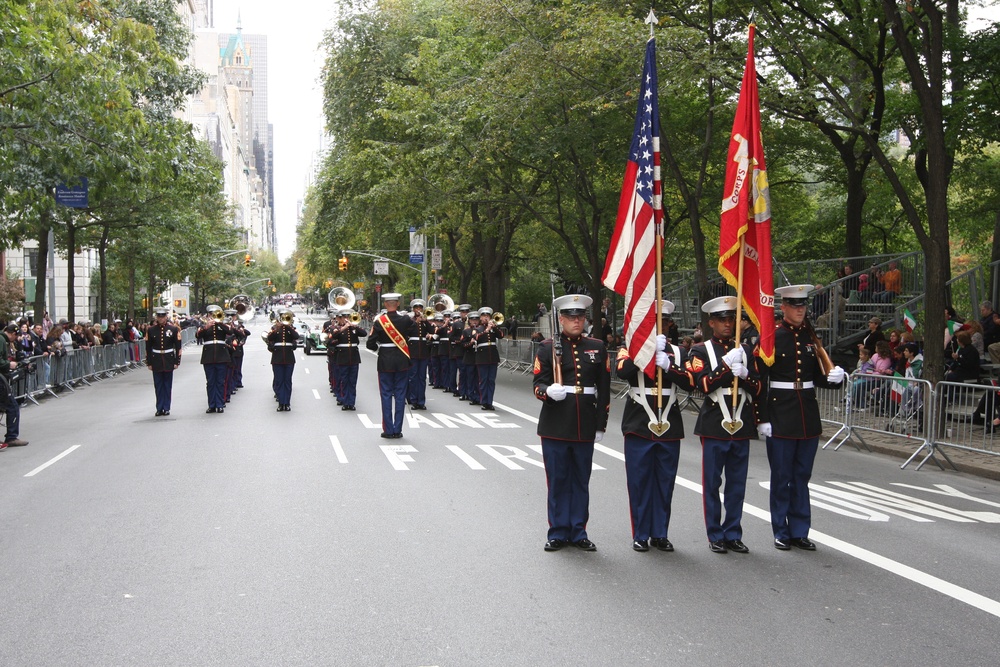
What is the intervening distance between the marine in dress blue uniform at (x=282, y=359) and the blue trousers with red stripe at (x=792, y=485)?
12209 mm

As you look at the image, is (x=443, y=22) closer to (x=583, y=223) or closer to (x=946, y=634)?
(x=583, y=223)

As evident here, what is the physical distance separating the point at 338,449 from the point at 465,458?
1839mm

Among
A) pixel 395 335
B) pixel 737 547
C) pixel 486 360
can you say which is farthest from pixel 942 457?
pixel 486 360

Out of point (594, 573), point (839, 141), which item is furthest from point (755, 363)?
point (839, 141)

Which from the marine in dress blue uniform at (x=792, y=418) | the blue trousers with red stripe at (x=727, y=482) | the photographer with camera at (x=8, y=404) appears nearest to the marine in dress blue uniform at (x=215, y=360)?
the photographer with camera at (x=8, y=404)

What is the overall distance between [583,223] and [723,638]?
71.3 ft

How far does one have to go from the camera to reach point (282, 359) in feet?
60.1

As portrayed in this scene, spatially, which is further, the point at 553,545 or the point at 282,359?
the point at 282,359

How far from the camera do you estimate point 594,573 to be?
6.63m

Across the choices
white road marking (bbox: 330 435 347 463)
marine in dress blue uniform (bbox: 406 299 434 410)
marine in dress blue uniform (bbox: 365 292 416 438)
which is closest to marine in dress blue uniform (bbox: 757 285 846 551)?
white road marking (bbox: 330 435 347 463)

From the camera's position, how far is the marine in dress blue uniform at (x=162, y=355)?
16859mm

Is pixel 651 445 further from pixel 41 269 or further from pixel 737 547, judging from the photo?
pixel 41 269

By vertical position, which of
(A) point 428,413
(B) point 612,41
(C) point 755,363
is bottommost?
(A) point 428,413

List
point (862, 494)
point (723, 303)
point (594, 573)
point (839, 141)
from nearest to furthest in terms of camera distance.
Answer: point (594, 573) → point (723, 303) → point (862, 494) → point (839, 141)
